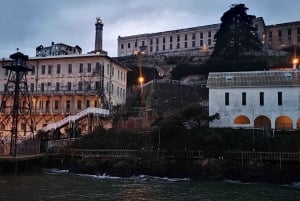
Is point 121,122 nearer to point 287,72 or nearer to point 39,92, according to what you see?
point 39,92

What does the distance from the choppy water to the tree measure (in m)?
43.6

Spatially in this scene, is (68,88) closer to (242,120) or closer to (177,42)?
(242,120)

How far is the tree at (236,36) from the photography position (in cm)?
7319

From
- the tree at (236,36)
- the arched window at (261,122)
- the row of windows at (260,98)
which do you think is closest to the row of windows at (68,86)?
the row of windows at (260,98)

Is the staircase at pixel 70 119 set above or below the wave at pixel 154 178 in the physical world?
above

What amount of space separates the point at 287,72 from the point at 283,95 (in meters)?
4.30

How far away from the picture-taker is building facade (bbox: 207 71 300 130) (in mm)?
45031

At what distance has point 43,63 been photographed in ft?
198

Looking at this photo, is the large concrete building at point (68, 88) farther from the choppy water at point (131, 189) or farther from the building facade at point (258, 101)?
the choppy water at point (131, 189)

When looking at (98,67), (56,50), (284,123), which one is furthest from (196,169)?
(56,50)

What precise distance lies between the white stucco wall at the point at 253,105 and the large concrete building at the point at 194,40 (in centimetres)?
4080

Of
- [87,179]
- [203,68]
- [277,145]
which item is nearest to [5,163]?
[87,179]

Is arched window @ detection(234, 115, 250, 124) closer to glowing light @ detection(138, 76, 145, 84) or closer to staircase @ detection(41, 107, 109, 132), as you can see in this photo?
staircase @ detection(41, 107, 109, 132)

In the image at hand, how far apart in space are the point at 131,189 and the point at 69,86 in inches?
1261
